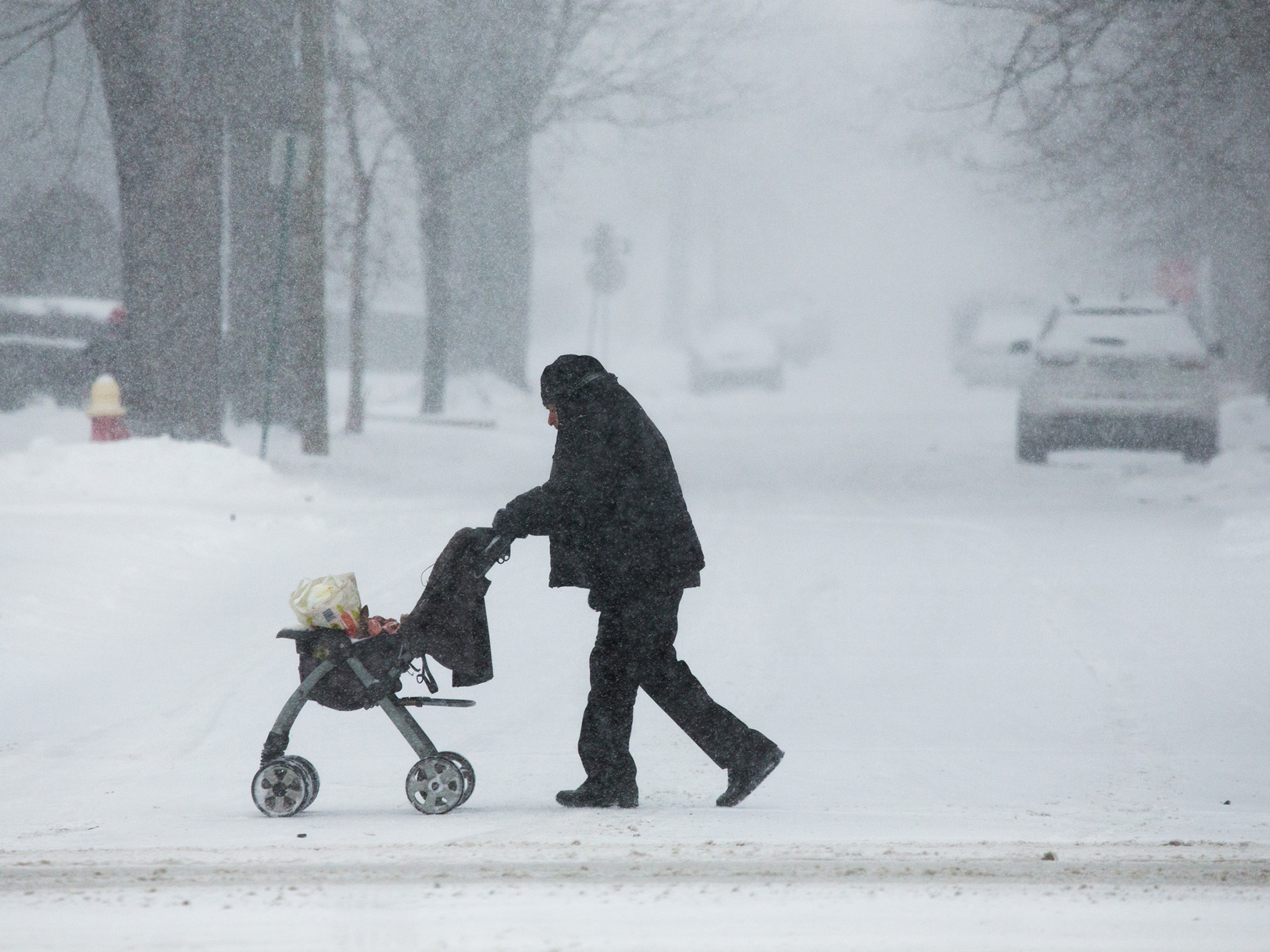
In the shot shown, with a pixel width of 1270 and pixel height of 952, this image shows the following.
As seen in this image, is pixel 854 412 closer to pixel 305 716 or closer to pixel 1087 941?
pixel 305 716

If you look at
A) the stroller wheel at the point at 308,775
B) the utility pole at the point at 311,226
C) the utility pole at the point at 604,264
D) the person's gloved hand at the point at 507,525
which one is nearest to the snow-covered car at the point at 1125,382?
the utility pole at the point at 311,226

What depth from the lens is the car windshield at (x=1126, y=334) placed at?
16.0m

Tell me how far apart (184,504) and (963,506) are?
20.5 ft

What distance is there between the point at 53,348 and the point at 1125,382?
453 inches

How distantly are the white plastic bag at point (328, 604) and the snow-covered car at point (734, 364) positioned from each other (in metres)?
29.0

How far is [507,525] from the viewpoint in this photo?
4.83 metres

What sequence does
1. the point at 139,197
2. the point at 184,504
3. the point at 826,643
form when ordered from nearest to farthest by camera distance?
the point at 826,643 < the point at 184,504 < the point at 139,197

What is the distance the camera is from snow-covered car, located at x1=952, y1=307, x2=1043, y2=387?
112 ft

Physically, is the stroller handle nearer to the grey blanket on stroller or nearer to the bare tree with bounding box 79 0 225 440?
the grey blanket on stroller

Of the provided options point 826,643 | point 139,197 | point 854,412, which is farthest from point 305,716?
point 854,412

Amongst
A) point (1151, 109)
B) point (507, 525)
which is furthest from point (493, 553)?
point (1151, 109)

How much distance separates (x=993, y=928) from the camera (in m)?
3.77

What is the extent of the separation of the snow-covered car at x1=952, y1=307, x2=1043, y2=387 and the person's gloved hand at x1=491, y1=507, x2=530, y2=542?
29.6 metres

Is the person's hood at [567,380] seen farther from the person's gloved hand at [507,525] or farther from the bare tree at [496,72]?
the bare tree at [496,72]
